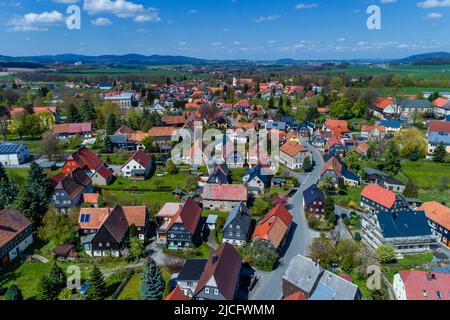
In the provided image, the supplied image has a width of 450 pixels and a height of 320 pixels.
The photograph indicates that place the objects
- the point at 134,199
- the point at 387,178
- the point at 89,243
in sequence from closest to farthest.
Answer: the point at 89,243, the point at 134,199, the point at 387,178

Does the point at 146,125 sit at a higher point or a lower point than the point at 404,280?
higher

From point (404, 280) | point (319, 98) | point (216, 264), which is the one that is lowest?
point (404, 280)

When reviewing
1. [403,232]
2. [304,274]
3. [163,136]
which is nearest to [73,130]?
[163,136]

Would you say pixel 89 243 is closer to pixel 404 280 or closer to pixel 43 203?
pixel 43 203

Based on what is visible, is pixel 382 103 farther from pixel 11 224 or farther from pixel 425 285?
pixel 11 224

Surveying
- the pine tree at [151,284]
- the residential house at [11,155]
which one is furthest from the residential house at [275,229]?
the residential house at [11,155]

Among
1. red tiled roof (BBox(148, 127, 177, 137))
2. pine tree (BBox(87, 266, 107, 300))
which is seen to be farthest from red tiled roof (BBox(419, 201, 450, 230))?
red tiled roof (BBox(148, 127, 177, 137))
